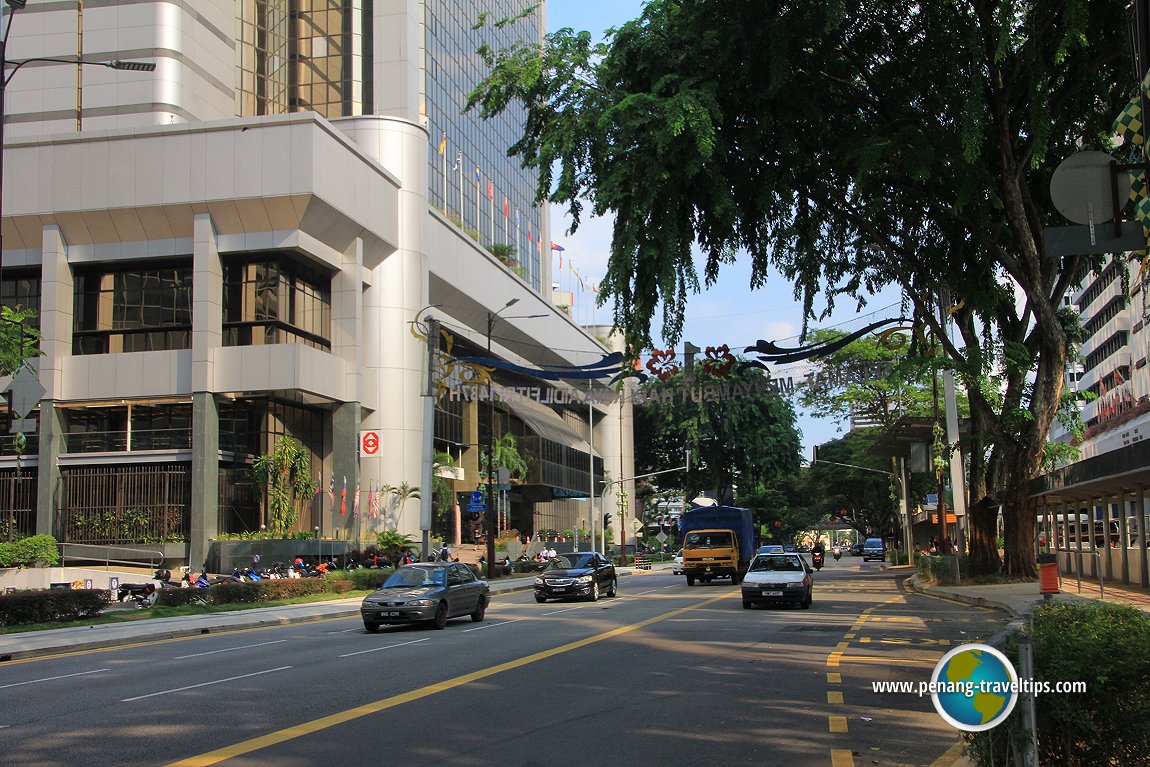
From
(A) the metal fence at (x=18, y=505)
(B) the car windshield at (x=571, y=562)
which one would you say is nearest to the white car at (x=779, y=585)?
(B) the car windshield at (x=571, y=562)

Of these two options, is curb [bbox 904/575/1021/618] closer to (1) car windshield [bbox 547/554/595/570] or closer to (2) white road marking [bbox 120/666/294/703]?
(1) car windshield [bbox 547/554/595/570]

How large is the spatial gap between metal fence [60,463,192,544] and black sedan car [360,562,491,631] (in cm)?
2685

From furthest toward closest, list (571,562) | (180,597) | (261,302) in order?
1. (261,302)
2. (571,562)
3. (180,597)

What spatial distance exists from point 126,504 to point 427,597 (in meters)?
30.7

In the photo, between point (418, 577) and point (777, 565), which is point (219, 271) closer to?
point (418, 577)

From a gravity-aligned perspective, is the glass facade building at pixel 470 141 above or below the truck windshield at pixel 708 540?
above

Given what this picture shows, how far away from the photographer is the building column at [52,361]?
158ft

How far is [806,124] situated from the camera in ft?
65.5

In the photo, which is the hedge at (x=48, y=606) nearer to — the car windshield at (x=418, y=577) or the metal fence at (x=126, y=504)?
the car windshield at (x=418, y=577)

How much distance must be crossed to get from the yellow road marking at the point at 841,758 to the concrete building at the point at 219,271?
31146 mm

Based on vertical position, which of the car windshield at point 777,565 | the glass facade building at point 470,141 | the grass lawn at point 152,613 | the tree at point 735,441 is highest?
the glass facade building at point 470,141

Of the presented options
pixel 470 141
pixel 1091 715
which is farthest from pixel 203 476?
pixel 1091 715

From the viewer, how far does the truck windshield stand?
43250 mm

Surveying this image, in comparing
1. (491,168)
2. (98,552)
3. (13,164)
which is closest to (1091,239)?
(98,552)
